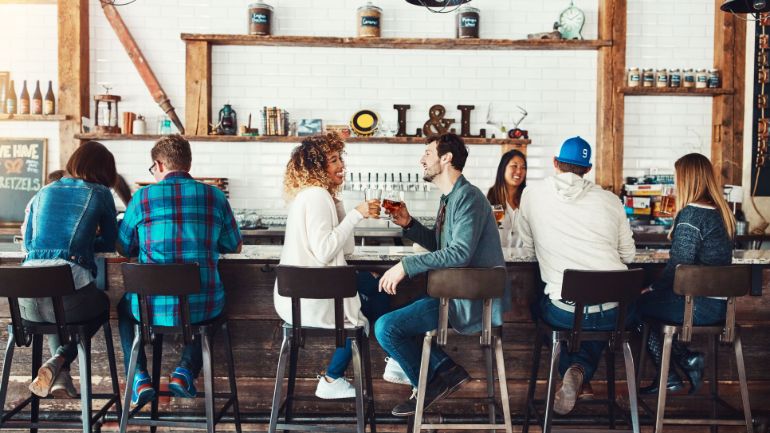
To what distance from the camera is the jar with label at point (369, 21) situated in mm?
5859

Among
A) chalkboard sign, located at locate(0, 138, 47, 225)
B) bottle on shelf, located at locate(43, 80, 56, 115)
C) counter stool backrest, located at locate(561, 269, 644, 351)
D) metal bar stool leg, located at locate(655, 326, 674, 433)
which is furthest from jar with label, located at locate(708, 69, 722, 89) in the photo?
chalkboard sign, located at locate(0, 138, 47, 225)

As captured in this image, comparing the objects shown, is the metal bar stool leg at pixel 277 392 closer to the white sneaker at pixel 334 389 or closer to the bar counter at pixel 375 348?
the white sneaker at pixel 334 389

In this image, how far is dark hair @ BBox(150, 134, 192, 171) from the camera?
283cm

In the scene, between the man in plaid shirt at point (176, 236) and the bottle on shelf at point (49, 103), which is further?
the bottle on shelf at point (49, 103)

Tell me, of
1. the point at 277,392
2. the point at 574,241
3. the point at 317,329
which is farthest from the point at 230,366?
the point at 574,241

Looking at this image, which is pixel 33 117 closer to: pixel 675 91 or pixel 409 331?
pixel 409 331

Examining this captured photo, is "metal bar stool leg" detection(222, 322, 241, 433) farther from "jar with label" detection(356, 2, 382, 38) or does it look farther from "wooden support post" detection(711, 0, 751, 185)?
"wooden support post" detection(711, 0, 751, 185)

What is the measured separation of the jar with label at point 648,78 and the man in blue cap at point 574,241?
3607 mm

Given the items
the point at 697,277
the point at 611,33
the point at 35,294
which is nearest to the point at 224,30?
the point at 611,33

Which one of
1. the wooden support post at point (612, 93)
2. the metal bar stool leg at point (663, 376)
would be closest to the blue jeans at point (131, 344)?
the metal bar stool leg at point (663, 376)

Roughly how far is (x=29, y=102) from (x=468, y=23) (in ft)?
13.9

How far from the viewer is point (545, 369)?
3.17 meters

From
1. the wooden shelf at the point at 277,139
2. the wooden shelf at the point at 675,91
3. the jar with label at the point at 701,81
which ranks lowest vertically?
the wooden shelf at the point at 277,139

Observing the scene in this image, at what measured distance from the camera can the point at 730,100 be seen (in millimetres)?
6008
